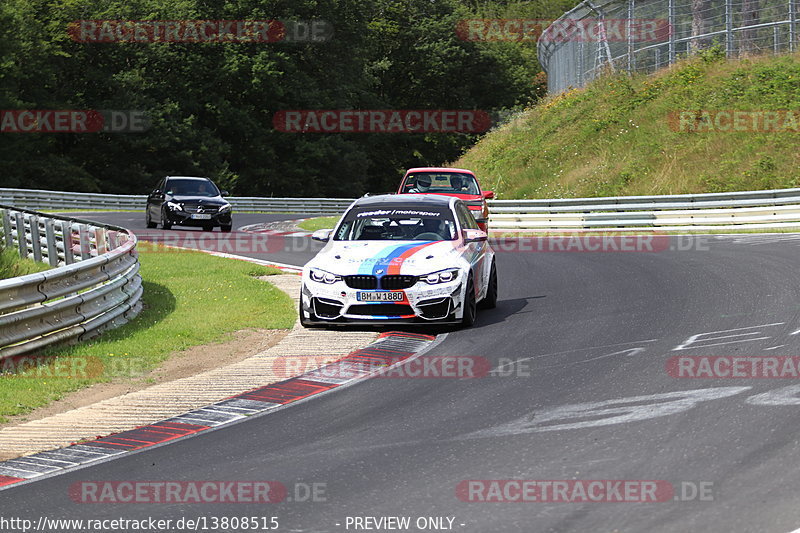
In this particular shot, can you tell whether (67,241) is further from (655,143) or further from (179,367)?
(655,143)

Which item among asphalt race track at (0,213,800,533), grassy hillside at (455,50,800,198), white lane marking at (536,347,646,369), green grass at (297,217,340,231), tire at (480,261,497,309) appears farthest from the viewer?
green grass at (297,217,340,231)

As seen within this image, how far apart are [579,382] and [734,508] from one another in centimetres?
352

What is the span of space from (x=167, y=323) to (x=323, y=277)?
2.23m

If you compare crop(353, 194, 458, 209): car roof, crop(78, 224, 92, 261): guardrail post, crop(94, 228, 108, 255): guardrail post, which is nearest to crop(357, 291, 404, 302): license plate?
crop(353, 194, 458, 209): car roof

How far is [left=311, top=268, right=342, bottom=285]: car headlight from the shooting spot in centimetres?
1260

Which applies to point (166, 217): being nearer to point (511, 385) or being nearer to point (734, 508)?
point (511, 385)

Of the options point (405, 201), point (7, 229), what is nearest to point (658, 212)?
point (7, 229)

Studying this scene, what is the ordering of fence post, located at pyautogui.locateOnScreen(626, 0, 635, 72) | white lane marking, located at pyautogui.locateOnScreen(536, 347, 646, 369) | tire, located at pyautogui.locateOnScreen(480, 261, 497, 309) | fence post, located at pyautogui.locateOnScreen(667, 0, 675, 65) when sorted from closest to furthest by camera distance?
1. white lane marking, located at pyautogui.locateOnScreen(536, 347, 646, 369)
2. tire, located at pyautogui.locateOnScreen(480, 261, 497, 309)
3. fence post, located at pyautogui.locateOnScreen(667, 0, 675, 65)
4. fence post, located at pyautogui.locateOnScreen(626, 0, 635, 72)

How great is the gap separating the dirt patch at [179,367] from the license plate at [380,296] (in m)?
1.04

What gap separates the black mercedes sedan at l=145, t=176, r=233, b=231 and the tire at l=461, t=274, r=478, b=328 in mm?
17293

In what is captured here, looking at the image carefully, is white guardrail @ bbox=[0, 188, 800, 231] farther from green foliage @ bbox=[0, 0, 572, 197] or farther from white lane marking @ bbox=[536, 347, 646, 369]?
green foliage @ bbox=[0, 0, 572, 197]

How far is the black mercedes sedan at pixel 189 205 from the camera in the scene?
96.6 feet

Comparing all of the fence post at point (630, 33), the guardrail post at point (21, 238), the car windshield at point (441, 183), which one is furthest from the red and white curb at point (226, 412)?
the fence post at point (630, 33)

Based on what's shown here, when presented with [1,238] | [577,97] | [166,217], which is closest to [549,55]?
[577,97]
